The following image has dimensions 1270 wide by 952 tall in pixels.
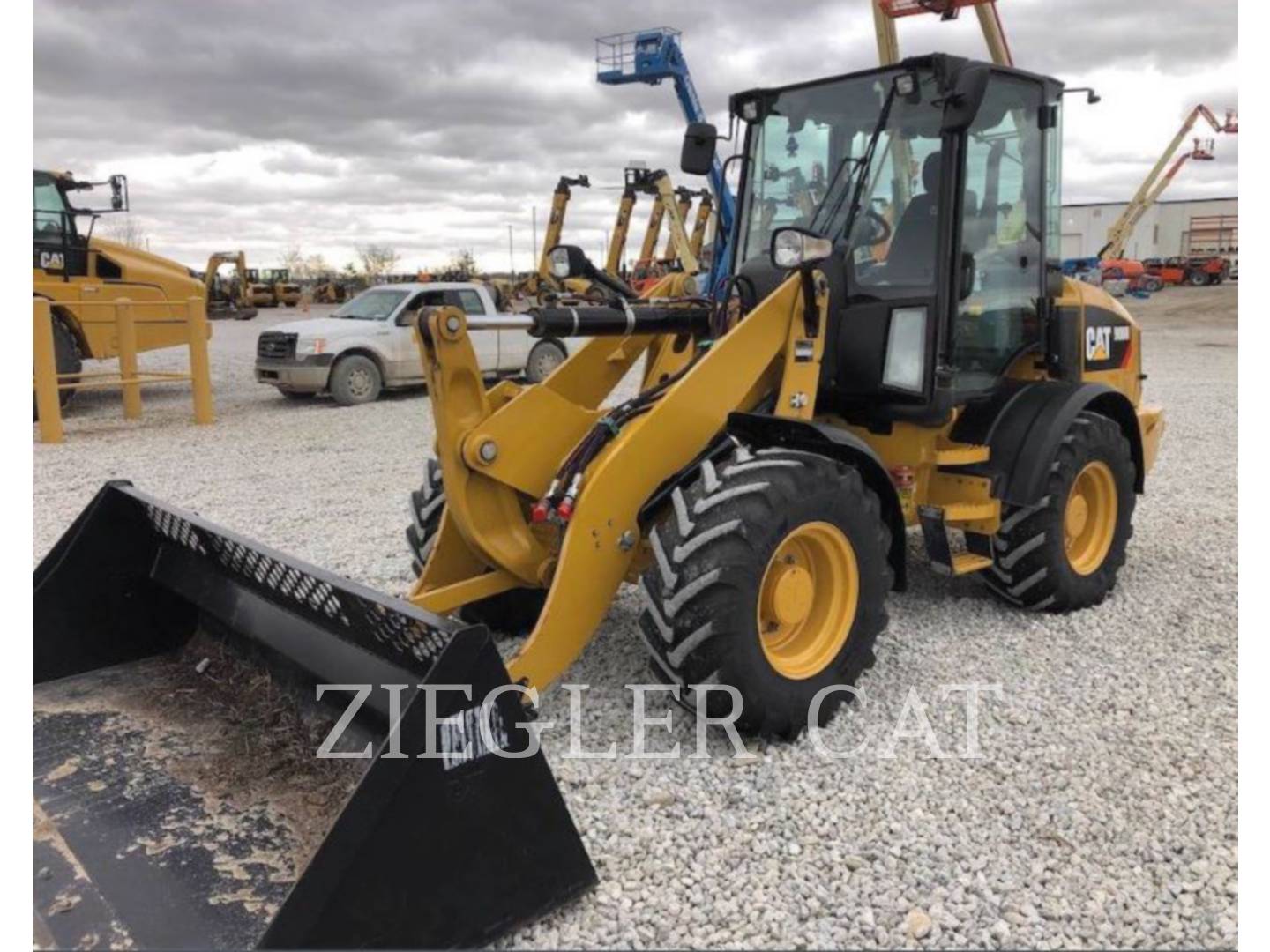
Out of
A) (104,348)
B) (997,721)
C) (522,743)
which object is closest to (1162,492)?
(997,721)

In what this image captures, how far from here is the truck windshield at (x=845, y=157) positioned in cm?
454

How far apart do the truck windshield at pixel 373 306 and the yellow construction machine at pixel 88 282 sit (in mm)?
2279

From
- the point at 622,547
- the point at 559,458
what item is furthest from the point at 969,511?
the point at 559,458

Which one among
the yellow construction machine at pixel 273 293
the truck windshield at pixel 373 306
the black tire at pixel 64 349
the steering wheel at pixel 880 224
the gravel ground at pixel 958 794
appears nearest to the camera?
the gravel ground at pixel 958 794

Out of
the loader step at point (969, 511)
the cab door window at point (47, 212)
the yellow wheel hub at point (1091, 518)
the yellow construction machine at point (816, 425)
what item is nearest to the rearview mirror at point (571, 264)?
the yellow construction machine at point (816, 425)

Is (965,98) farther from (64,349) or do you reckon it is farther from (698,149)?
(64,349)

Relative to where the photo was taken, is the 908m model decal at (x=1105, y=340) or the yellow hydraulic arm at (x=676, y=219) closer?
the 908m model decal at (x=1105, y=340)

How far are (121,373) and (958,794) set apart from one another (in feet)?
38.8

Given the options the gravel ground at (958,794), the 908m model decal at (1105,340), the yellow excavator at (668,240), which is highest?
the yellow excavator at (668,240)

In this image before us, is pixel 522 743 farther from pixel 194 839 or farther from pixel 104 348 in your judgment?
pixel 104 348

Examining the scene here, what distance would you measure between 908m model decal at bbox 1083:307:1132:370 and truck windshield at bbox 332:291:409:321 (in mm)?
11025

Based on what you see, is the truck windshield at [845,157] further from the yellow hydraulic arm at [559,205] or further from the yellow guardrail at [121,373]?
the yellow hydraulic arm at [559,205]

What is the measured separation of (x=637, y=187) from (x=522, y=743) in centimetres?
2064

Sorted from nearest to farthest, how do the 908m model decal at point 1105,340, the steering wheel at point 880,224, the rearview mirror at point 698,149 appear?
the steering wheel at point 880,224, the rearview mirror at point 698,149, the 908m model decal at point 1105,340
